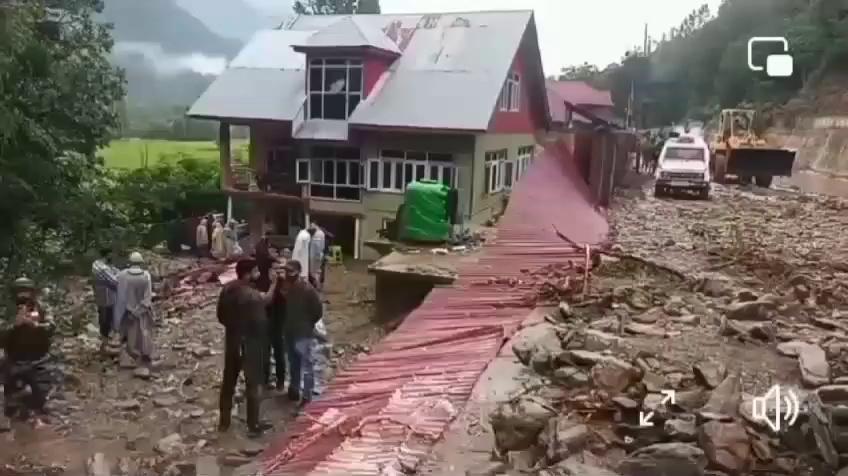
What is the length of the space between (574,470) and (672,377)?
1491 mm

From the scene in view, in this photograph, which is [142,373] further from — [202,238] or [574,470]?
[202,238]

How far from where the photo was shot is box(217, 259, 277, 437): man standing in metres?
7.21

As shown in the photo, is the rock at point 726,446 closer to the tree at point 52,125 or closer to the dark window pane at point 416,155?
the tree at point 52,125

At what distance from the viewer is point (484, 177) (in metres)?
21.5

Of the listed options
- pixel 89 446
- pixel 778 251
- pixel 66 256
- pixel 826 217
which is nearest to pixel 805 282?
pixel 778 251

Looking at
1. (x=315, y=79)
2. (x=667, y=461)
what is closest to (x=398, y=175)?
(x=315, y=79)

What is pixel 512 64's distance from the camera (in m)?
21.2

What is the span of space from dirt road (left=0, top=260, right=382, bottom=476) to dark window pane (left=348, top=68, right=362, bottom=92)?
10135 millimetres

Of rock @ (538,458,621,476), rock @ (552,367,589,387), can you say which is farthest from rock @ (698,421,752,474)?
rock @ (552,367,589,387)

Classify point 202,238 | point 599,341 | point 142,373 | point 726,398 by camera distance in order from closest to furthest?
point 726,398
point 599,341
point 142,373
point 202,238

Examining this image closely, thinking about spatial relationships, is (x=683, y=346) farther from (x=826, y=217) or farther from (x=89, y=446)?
(x=826, y=217)

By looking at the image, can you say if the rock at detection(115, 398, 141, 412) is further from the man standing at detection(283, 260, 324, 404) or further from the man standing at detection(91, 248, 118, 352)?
the man standing at detection(283, 260, 324, 404)

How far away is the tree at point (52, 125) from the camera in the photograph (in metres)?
11.7

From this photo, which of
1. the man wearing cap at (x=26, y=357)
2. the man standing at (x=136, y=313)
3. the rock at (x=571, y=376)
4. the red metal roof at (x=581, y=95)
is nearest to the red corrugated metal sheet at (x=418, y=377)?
the rock at (x=571, y=376)
